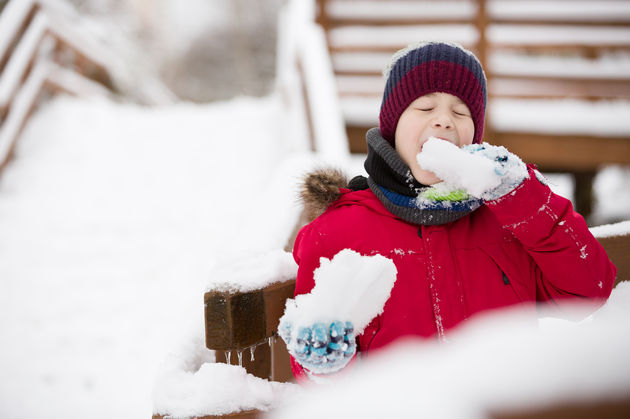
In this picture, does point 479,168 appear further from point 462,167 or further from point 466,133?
point 466,133

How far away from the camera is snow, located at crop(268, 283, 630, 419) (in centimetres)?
30

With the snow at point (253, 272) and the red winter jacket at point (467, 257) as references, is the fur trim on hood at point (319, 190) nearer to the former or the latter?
the red winter jacket at point (467, 257)

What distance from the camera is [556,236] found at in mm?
1032

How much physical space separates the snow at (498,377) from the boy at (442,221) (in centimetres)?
49

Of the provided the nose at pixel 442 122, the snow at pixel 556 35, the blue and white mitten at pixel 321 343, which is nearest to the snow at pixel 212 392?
the blue and white mitten at pixel 321 343

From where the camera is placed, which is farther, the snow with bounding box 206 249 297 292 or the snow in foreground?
the snow in foreground

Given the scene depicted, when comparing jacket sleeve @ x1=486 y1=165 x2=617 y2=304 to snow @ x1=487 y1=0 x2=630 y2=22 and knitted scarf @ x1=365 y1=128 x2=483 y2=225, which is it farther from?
snow @ x1=487 y1=0 x2=630 y2=22

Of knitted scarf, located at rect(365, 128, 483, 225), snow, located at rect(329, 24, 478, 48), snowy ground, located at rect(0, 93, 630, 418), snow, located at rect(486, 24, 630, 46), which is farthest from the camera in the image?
snow, located at rect(329, 24, 478, 48)

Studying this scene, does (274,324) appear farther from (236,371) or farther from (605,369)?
(605,369)

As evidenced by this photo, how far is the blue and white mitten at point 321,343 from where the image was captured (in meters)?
0.82

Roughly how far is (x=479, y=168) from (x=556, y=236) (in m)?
0.26

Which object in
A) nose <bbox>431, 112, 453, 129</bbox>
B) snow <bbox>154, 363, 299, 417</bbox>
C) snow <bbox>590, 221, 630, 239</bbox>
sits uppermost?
nose <bbox>431, 112, 453, 129</bbox>

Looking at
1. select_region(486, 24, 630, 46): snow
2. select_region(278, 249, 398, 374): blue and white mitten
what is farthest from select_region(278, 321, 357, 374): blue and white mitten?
select_region(486, 24, 630, 46): snow

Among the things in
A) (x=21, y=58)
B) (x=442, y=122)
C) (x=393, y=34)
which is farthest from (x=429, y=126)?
(x=21, y=58)
